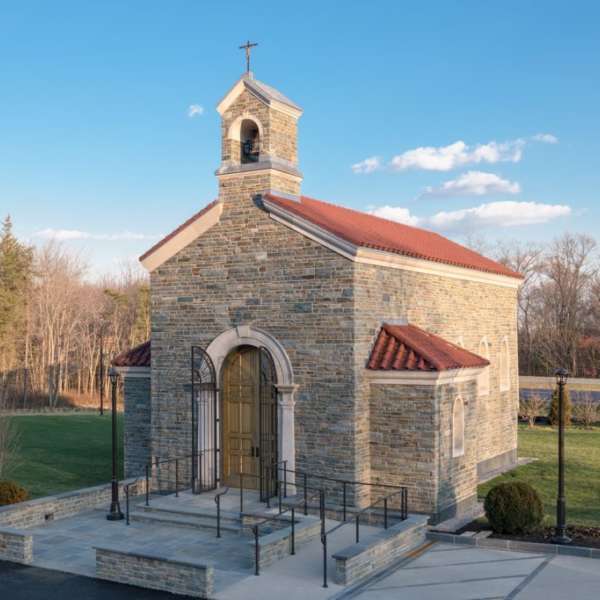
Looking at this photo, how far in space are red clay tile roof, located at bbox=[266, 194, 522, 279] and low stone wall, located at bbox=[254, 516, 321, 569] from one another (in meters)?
5.49

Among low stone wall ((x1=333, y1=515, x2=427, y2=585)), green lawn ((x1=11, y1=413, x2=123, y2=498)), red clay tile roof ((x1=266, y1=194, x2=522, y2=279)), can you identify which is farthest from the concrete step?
red clay tile roof ((x1=266, y1=194, x2=522, y2=279))

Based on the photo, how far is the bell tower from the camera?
16.5 meters

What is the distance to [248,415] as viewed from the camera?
1658 centimetres

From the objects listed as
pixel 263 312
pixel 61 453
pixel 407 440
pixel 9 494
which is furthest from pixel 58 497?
pixel 61 453

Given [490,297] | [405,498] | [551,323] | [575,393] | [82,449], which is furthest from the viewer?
[551,323]

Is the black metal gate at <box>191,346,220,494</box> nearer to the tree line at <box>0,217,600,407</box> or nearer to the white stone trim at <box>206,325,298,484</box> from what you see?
the white stone trim at <box>206,325,298,484</box>

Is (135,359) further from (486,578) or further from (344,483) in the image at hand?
Result: (486,578)

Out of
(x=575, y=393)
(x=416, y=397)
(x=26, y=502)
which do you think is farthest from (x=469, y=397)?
(x=575, y=393)

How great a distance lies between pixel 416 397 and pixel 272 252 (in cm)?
433

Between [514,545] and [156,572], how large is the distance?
247 inches

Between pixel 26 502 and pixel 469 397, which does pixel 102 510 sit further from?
pixel 469 397

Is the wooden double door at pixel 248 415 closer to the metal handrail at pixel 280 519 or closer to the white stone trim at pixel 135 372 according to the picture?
the metal handrail at pixel 280 519

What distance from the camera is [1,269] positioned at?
49.9 meters

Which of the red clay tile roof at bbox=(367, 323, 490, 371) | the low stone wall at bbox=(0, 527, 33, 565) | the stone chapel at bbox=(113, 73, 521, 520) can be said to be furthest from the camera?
the stone chapel at bbox=(113, 73, 521, 520)
